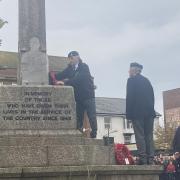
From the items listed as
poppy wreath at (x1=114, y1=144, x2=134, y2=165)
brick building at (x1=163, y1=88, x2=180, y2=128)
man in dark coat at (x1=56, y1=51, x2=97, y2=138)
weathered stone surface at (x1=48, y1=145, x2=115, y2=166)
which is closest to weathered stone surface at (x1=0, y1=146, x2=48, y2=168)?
weathered stone surface at (x1=48, y1=145, x2=115, y2=166)

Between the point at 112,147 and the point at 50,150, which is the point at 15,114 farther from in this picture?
the point at 112,147

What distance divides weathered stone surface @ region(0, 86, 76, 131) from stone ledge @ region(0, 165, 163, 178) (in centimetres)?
139

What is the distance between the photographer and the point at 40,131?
10.5m

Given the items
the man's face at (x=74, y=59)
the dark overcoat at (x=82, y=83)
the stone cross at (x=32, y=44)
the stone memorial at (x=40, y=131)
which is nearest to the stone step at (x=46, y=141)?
the stone memorial at (x=40, y=131)

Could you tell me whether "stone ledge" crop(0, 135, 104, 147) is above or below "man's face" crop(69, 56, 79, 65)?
below

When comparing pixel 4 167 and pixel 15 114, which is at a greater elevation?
pixel 15 114

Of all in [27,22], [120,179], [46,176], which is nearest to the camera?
[46,176]

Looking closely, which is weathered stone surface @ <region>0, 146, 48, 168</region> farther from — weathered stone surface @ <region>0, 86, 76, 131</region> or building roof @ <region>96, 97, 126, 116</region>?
building roof @ <region>96, 97, 126, 116</region>

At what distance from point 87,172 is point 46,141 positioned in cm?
107

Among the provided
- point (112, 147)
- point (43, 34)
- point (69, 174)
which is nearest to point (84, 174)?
point (69, 174)

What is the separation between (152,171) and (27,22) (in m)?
4.06

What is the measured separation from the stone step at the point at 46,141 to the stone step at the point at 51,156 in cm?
28

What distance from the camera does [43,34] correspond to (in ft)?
38.0

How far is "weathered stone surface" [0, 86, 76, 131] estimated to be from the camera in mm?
10477
